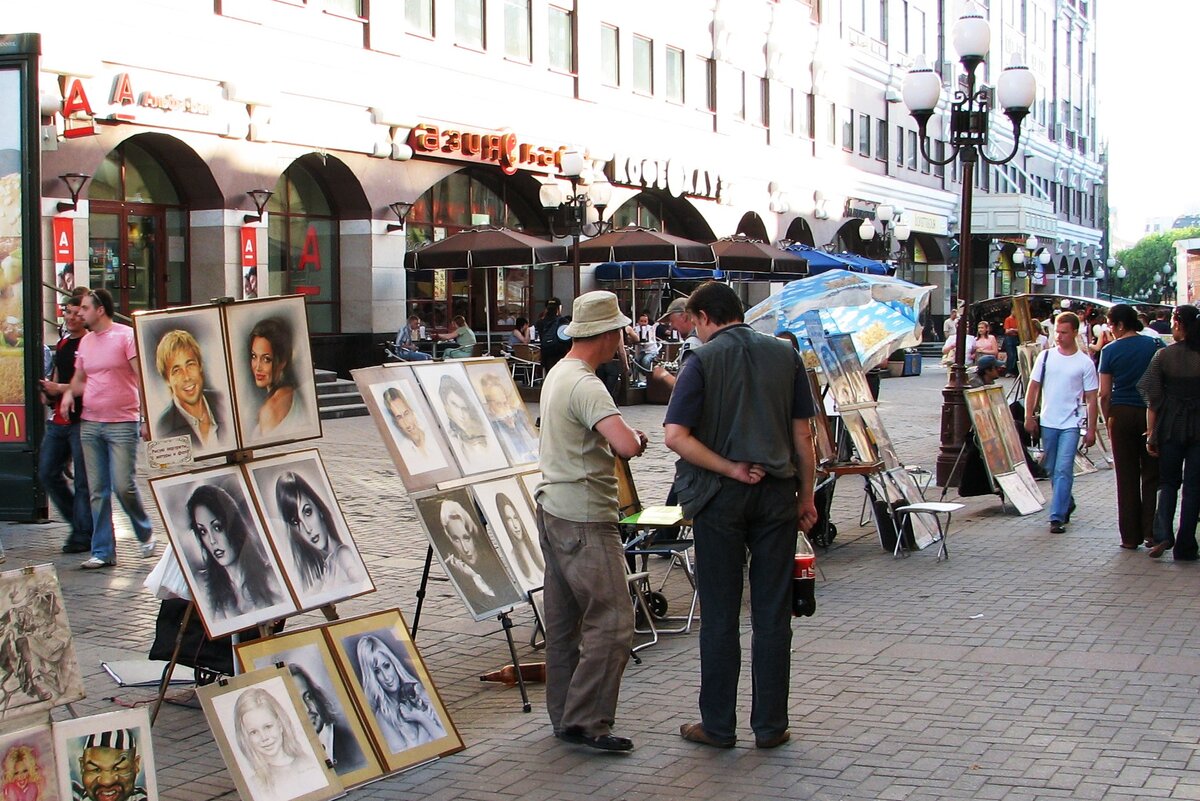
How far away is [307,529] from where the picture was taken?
6195 millimetres

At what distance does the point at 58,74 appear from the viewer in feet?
60.5

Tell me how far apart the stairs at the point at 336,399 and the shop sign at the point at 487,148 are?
5187 millimetres

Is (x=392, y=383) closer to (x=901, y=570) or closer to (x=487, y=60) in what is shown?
(x=901, y=570)

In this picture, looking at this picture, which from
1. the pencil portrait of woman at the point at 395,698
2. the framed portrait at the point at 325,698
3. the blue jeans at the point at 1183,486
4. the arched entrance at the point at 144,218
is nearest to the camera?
the framed portrait at the point at 325,698

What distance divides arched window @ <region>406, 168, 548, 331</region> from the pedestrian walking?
1708cm

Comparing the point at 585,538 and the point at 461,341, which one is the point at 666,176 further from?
the point at 585,538

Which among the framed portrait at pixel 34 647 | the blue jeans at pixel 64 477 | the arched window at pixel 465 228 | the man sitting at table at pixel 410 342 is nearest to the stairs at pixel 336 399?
the man sitting at table at pixel 410 342

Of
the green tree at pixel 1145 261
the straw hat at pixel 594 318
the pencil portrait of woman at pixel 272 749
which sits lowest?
the pencil portrait of woman at pixel 272 749

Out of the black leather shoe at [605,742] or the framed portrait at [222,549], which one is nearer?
the framed portrait at [222,549]

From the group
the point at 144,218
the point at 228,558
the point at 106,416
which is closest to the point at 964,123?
the point at 106,416

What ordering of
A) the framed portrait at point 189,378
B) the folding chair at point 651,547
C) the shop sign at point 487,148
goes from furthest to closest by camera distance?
the shop sign at point 487,148
the folding chair at point 651,547
the framed portrait at point 189,378

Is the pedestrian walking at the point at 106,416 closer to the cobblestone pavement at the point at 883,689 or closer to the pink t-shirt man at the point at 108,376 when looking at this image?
the pink t-shirt man at the point at 108,376

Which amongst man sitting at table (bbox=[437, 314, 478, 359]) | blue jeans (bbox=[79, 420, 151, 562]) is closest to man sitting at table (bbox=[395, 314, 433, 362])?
man sitting at table (bbox=[437, 314, 478, 359])

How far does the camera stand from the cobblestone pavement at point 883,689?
18.3 feet
